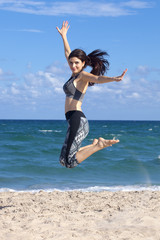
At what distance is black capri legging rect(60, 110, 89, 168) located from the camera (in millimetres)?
5588

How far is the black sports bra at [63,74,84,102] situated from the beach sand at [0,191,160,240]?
2.19 meters

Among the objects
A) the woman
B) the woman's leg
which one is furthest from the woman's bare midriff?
the woman's leg

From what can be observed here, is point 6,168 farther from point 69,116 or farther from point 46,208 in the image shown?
point 69,116

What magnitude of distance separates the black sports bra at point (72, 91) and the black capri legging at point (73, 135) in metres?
0.24

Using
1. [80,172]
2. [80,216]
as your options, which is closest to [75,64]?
[80,216]

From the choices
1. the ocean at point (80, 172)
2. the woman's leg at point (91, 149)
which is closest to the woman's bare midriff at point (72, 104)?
the woman's leg at point (91, 149)

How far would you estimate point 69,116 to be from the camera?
5660 mm

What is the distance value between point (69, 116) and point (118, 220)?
92.1 inches

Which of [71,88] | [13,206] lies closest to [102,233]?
[71,88]

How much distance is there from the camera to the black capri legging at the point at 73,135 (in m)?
5.59

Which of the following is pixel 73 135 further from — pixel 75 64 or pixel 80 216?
pixel 80 216

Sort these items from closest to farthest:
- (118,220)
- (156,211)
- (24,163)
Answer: (118,220)
(156,211)
(24,163)

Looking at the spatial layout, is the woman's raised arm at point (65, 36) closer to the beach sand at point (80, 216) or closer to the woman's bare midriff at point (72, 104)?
the woman's bare midriff at point (72, 104)

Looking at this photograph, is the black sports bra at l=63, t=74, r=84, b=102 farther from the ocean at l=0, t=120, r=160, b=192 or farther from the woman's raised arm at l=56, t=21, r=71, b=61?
the ocean at l=0, t=120, r=160, b=192
